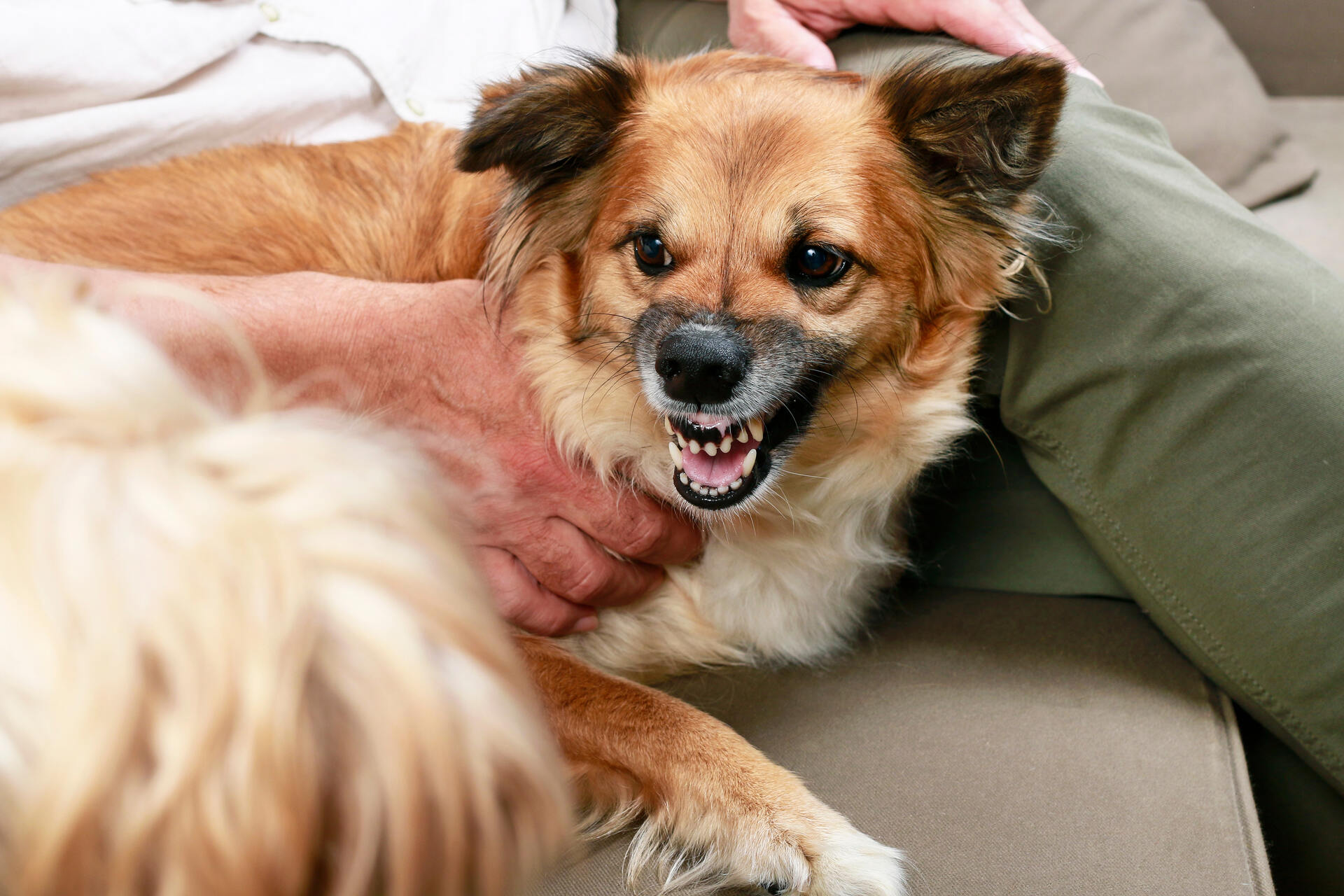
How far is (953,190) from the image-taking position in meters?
1.31

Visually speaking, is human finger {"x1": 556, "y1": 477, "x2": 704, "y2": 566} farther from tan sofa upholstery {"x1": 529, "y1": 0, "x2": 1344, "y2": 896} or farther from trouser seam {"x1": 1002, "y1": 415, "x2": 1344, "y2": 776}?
trouser seam {"x1": 1002, "y1": 415, "x2": 1344, "y2": 776}

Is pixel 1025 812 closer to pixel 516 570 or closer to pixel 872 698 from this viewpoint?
pixel 872 698

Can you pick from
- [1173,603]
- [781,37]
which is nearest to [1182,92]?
[781,37]

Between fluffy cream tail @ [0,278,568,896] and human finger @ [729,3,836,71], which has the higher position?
fluffy cream tail @ [0,278,568,896]

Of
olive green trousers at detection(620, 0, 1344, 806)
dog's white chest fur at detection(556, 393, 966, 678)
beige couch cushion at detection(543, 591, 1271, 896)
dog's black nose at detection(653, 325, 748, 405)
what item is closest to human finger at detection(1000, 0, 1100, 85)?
olive green trousers at detection(620, 0, 1344, 806)

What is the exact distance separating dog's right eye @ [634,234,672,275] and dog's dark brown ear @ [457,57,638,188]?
175 mm

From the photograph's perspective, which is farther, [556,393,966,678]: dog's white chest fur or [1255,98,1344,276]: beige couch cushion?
[1255,98,1344,276]: beige couch cushion

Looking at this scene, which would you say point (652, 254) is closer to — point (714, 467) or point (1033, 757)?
point (714, 467)

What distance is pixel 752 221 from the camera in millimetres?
1213

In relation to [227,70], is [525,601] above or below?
below

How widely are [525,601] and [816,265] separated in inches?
23.9

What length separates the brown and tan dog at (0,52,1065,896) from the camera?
116cm

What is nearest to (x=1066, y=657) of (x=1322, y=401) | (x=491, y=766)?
(x=1322, y=401)

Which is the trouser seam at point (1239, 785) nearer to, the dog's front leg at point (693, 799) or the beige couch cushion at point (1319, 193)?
the dog's front leg at point (693, 799)
